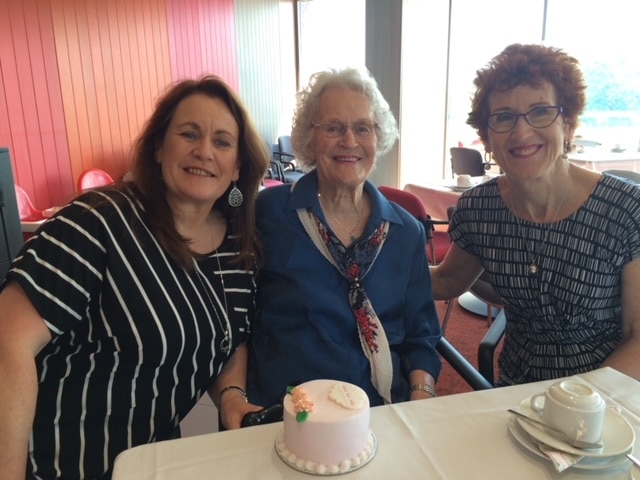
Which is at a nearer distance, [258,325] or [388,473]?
[388,473]

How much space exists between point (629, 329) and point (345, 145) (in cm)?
93

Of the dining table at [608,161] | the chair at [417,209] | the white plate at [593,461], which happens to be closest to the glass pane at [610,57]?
the dining table at [608,161]

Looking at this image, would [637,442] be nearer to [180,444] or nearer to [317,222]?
[180,444]

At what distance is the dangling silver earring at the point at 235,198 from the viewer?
1.47 m

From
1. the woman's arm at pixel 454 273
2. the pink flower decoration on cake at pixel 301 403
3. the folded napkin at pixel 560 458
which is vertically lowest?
the woman's arm at pixel 454 273

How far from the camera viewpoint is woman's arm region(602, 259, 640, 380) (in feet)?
4.22

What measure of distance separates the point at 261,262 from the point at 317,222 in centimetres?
20

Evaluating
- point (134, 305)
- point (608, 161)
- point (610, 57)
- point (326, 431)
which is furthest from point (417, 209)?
point (610, 57)

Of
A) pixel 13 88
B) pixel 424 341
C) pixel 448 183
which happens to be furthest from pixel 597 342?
pixel 13 88

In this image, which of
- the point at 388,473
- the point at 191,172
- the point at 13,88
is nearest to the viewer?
the point at 388,473

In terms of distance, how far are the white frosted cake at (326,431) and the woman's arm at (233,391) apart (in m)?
0.48

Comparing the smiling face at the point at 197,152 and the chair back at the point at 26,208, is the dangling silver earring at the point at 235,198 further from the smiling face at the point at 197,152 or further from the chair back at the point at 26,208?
the chair back at the point at 26,208

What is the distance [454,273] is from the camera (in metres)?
1.73

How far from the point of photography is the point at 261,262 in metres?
1.45
